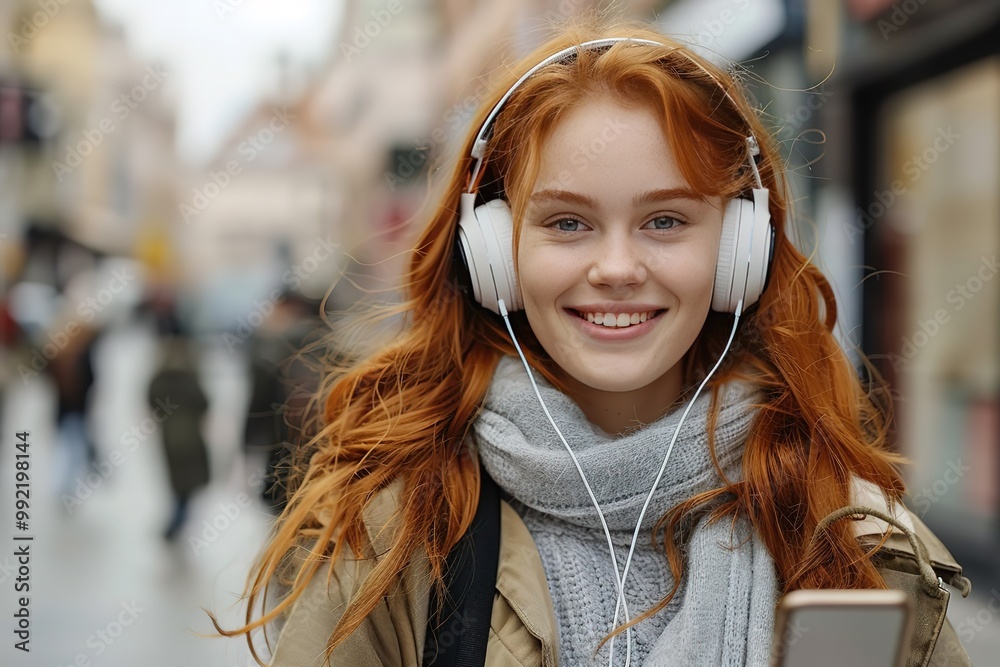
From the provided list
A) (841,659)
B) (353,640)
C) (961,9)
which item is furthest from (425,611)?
(961,9)

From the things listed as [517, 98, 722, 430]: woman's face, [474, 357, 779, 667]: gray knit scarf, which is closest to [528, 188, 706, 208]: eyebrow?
[517, 98, 722, 430]: woman's face

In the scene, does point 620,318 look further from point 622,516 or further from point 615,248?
point 622,516

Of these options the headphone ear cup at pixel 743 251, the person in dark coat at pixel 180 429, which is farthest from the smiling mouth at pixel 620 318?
the person in dark coat at pixel 180 429

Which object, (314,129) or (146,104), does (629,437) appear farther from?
(146,104)

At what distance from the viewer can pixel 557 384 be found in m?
1.89

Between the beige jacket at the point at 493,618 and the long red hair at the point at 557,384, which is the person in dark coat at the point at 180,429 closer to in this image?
the long red hair at the point at 557,384

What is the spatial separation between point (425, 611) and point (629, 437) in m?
0.50

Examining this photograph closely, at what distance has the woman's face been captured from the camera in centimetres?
167

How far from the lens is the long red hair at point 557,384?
1.70m

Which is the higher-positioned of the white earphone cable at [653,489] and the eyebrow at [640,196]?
the eyebrow at [640,196]

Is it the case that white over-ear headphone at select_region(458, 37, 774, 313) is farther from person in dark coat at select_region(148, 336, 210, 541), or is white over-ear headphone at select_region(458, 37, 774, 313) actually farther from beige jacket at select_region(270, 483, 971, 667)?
person in dark coat at select_region(148, 336, 210, 541)

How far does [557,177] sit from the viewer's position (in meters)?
1.71

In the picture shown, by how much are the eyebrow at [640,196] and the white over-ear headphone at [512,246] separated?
12 cm

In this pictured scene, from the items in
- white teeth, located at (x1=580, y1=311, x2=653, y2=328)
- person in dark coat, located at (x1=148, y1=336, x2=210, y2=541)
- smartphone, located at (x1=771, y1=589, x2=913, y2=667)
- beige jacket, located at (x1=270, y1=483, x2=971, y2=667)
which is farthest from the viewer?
person in dark coat, located at (x1=148, y1=336, x2=210, y2=541)
